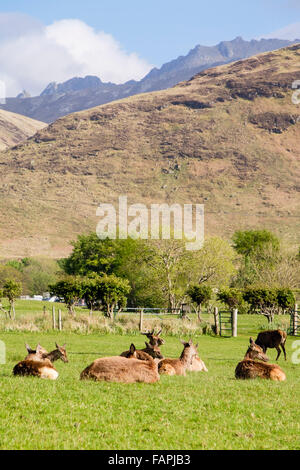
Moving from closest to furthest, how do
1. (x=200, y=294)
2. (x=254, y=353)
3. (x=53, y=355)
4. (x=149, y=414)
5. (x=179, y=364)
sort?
(x=149, y=414), (x=179, y=364), (x=53, y=355), (x=254, y=353), (x=200, y=294)

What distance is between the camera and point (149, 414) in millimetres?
8633

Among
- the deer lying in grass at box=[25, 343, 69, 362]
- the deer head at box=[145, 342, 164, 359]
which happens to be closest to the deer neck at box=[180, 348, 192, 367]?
the deer head at box=[145, 342, 164, 359]

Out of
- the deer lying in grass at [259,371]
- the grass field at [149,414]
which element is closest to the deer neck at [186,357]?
the grass field at [149,414]

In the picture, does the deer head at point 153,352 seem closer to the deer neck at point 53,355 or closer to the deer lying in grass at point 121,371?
the deer neck at point 53,355

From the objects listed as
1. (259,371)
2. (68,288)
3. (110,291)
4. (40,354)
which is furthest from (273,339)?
(68,288)

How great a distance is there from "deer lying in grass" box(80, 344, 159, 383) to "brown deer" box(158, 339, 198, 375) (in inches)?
91.2

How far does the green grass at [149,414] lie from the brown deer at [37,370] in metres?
0.23

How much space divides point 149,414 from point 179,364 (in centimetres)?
596

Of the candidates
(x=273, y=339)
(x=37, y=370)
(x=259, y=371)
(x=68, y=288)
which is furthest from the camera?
(x=68, y=288)

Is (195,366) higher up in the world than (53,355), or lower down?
lower down

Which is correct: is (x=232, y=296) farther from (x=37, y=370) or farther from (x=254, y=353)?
(x=37, y=370)

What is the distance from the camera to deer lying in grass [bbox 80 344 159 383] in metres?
11.3

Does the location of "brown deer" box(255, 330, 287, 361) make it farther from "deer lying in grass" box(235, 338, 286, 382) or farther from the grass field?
the grass field

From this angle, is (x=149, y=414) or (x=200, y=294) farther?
(x=200, y=294)
